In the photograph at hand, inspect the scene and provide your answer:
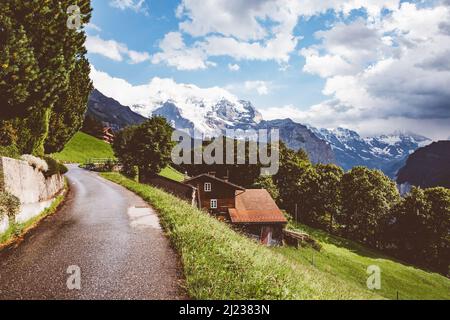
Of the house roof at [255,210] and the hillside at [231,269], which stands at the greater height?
the hillside at [231,269]

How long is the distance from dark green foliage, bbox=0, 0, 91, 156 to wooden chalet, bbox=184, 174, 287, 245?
1590 inches

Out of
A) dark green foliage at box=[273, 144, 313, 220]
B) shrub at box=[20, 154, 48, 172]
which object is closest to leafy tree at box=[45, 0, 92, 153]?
shrub at box=[20, 154, 48, 172]

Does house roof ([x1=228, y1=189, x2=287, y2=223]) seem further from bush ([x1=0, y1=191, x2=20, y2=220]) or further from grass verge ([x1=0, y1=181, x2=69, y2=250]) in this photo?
bush ([x1=0, y1=191, x2=20, y2=220])

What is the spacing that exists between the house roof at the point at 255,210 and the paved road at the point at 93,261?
44348 mm

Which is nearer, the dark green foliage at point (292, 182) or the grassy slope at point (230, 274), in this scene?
the grassy slope at point (230, 274)

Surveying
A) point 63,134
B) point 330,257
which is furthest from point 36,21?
point 330,257

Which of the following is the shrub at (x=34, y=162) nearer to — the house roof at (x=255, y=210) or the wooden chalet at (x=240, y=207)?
the wooden chalet at (x=240, y=207)

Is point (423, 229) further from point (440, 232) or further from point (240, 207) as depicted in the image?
point (240, 207)

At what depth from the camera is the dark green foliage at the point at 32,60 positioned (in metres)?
14.5

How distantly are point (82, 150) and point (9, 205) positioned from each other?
3337 inches

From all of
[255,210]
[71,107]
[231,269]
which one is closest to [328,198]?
[255,210]

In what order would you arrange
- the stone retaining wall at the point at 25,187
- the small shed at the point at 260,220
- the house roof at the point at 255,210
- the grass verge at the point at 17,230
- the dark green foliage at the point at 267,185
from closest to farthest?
the grass verge at the point at 17,230
the stone retaining wall at the point at 25,187
the small shed at the point at 260,220
the house roof at the point at 255,210
the dark green foliage at the point at 267,185

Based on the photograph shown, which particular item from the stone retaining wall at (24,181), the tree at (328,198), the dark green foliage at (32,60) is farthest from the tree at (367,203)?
the stone retaining wall at (24,181)
